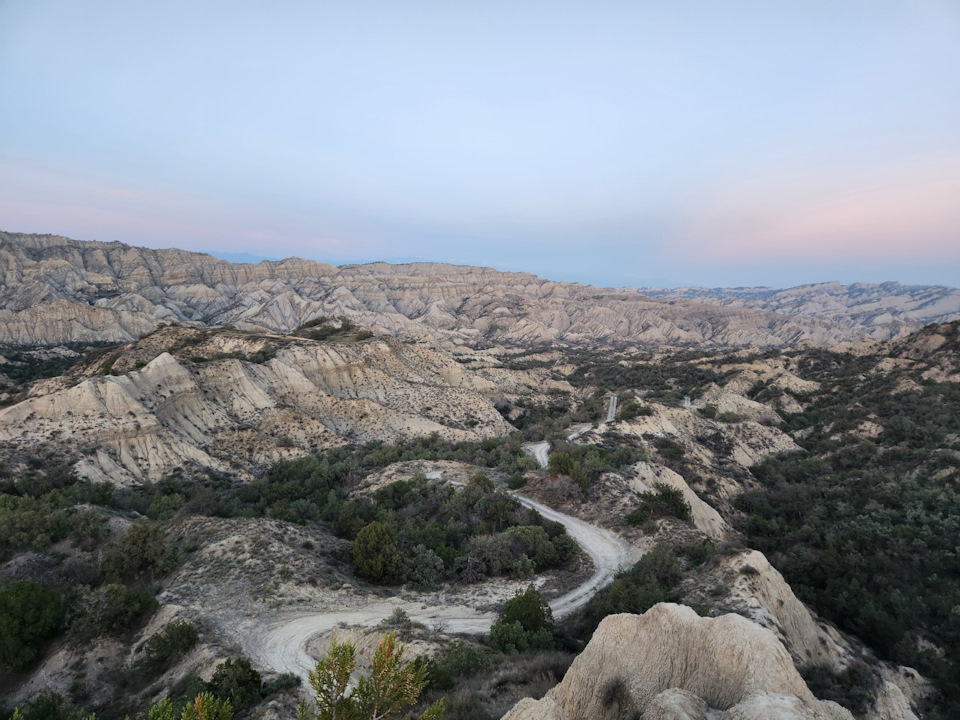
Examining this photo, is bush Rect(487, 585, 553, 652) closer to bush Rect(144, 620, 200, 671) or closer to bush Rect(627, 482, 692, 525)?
bush Rect(144, 620, 200, 671)

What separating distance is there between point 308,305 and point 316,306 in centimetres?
229

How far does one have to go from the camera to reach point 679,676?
719cm

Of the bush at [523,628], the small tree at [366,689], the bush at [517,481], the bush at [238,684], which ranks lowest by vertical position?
the bush at [517,481]

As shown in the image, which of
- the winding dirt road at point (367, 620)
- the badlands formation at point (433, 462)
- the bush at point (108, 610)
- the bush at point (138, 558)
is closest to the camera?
the badlands formation at point (433, 462)

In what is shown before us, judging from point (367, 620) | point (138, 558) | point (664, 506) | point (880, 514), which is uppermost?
point (138, 558)

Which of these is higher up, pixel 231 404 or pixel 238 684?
pixel 238 684

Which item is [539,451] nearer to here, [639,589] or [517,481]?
[517,481]

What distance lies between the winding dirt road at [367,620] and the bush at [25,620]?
4.31 meters

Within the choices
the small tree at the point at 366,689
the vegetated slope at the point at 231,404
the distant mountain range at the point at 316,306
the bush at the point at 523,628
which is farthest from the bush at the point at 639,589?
the distant mountain range at the point at 316,306

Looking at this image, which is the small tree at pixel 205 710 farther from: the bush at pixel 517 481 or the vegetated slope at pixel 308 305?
the vegetated slope at pixel 308 305

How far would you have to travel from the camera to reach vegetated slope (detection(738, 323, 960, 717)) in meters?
14.4

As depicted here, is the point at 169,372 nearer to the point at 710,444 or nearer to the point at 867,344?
the point at 710,444

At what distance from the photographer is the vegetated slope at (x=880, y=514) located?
47.1 ft

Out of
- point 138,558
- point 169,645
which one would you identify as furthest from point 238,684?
point 138,558
